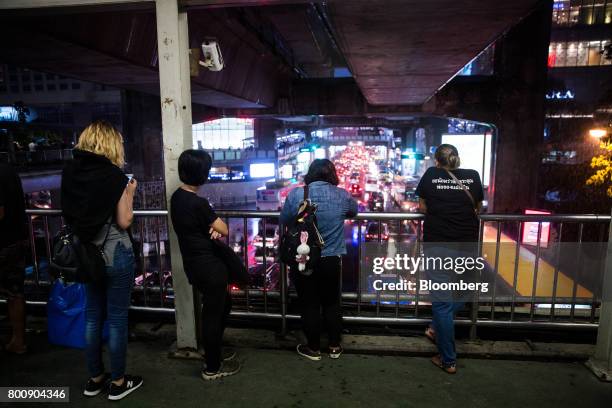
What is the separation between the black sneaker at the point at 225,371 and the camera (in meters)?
3.67

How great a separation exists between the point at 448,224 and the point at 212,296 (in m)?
2.34

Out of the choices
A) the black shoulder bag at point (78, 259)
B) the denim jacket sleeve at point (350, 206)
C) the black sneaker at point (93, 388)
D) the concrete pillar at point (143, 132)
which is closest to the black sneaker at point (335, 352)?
the denim jacket sleeve at point (350, 206)

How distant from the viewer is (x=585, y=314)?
16.4 feet

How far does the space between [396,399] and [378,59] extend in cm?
716

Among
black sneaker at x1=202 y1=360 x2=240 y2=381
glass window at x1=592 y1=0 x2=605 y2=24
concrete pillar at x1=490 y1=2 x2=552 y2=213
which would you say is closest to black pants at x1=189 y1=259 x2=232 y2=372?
black sneaker at x1=202 y1=360 x2=240 y2=381

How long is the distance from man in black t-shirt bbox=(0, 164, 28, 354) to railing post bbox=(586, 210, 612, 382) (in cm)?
578

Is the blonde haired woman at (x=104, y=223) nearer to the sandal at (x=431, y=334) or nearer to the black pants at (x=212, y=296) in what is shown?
the black pants at (x=212, y=296)

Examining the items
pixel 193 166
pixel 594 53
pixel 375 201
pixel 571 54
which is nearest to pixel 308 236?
pixel 193 166

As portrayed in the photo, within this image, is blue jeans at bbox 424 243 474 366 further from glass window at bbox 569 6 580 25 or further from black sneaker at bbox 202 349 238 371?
glass window at bbox 569 6 580 25

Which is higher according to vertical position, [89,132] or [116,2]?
[116,2]

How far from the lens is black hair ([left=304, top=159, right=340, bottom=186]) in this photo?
3.91 metres

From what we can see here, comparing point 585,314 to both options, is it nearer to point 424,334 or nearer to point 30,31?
point 424,334

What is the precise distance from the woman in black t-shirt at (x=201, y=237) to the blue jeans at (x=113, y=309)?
48cm

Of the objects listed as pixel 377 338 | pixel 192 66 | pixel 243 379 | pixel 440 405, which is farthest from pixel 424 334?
pixel 192 66
